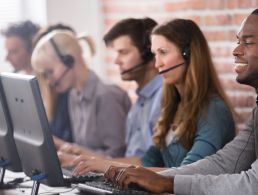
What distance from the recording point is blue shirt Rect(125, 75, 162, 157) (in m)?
3.17

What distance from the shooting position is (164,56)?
2873 mm

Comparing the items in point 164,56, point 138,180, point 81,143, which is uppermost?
point 164,56

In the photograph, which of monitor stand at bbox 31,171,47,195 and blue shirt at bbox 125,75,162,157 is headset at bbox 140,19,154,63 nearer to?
blue shirt at bbox 125,75,162,157

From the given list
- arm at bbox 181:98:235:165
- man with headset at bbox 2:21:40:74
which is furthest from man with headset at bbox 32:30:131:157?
arm at bbox 181:98:235:165

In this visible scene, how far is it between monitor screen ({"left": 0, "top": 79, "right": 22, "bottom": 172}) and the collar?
87 centimetres

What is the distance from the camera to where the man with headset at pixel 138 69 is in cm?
322

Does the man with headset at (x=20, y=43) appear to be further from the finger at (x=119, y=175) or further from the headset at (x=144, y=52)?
the finger at (x=119, y=175)

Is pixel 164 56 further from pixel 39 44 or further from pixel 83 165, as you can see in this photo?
pixel 39 44

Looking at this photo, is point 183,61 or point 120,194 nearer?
point 120,194

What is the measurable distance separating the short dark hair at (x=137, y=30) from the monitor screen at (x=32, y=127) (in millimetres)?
1048

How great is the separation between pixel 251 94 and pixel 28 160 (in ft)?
4.29

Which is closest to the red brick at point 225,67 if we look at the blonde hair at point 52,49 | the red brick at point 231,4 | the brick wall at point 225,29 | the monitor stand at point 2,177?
the brick wall at point 225,29

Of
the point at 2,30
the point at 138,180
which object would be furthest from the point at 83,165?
the point at 2,30

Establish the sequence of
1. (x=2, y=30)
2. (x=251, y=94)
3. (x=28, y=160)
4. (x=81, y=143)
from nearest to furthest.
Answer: (x=28, y=160) → (x=251, y=94) → (x=81, y=143) → (x=2, y=30)
